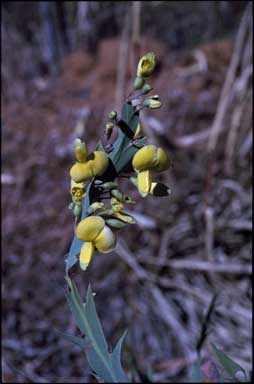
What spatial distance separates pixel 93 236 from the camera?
471 millimetres

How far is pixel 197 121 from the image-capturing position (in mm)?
1981

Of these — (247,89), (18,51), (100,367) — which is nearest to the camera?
(100,367)

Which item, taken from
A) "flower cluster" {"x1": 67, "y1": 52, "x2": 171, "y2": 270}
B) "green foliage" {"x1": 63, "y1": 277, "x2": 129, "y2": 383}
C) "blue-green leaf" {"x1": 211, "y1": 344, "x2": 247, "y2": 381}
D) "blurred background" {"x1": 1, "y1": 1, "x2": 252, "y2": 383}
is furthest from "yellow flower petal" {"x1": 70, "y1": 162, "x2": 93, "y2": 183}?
"blurred background" {"x1": 1, "y1": 1, "x2": 252, "y2": 383}

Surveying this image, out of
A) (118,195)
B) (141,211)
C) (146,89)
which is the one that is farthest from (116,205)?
(141,211)

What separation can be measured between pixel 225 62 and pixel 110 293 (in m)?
1.21

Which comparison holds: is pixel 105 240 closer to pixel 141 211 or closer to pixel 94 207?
pixel 94 207

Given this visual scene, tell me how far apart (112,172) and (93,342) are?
6.8 inches

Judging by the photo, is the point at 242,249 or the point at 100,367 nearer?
the point at 100,367

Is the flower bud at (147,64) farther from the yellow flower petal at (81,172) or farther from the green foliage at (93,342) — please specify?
the green foliage at (93,342)

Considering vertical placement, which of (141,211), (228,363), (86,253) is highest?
(141,211)

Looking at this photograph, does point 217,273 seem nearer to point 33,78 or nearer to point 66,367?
point 66,367

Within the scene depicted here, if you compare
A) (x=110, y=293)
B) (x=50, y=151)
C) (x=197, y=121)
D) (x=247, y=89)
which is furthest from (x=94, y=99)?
(x=110, y=293)

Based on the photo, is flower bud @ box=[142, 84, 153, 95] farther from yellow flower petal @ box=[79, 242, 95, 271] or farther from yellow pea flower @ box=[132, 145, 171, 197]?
yellow flower petal @ box=[79, 242, 95, 271]

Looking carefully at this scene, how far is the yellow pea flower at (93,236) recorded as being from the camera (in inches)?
18.3
